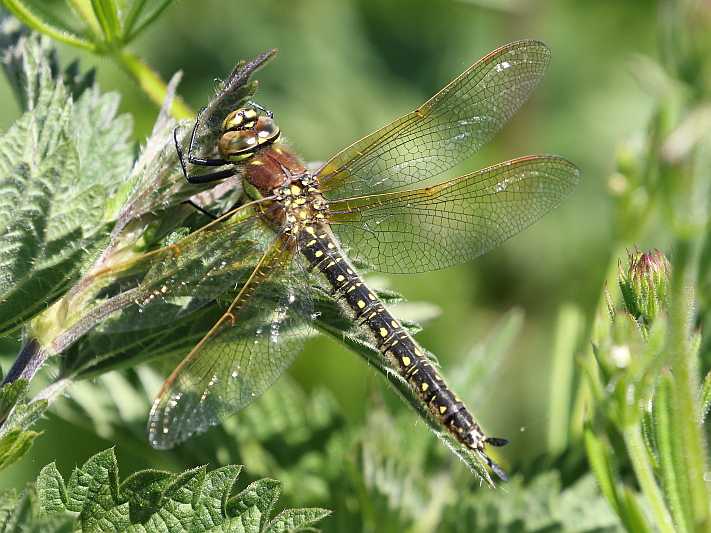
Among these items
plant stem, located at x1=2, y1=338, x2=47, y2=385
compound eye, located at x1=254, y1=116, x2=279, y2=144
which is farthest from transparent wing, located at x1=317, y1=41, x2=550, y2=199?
plant stem, located at x1=2, y1=338, x2=47, y2=385

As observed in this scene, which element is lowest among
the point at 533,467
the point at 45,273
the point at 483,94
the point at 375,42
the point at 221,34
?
the point at 533,467

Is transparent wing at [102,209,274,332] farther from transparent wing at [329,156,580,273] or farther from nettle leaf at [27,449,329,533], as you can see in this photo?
transparent wing at [329,156,580,273]

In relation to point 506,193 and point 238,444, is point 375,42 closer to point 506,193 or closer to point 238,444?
point 506,193

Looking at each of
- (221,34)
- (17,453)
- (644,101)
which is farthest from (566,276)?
(17,453)

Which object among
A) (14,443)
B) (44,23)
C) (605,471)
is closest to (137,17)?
(44,23)

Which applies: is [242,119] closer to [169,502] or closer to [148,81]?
[148,81]

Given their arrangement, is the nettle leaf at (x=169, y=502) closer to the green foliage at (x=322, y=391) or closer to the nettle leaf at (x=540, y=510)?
the green foliage at (x=322, y=391)
